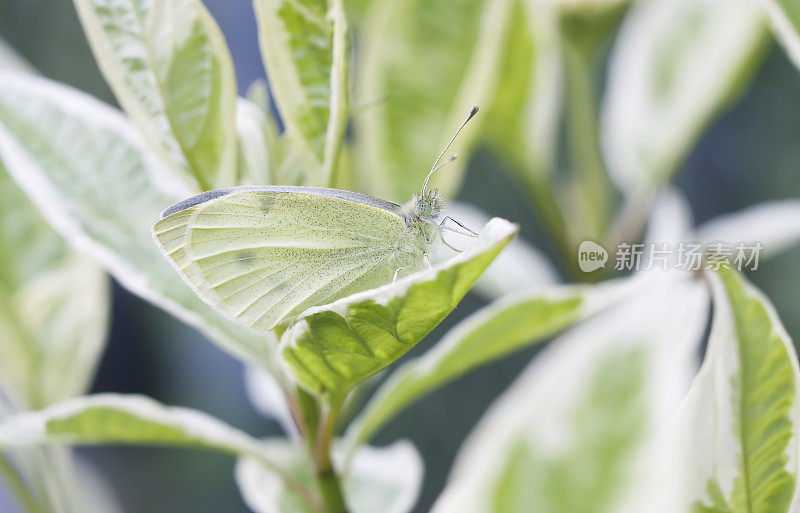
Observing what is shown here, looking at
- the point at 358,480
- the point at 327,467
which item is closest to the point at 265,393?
the point at 358,480

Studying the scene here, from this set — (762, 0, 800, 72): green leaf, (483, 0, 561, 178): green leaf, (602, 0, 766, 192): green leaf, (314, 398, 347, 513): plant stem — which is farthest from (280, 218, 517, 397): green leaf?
(602, 0, 766, 192): green leaf

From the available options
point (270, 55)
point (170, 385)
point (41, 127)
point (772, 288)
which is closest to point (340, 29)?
point (270, 55)

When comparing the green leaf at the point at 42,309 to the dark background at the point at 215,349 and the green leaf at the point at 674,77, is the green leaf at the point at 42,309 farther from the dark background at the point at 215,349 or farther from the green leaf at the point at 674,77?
the dark background at the point at 215,349

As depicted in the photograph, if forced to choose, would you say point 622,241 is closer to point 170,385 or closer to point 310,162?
point 310,162

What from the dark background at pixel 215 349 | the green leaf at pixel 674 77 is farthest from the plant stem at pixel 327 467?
the dark background at pixel 215 349

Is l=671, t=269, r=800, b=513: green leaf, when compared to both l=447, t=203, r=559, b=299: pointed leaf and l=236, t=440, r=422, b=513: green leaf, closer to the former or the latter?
l=236, t=440, r=422, b=513: green leaf

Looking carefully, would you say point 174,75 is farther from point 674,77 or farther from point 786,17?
point 674,77
